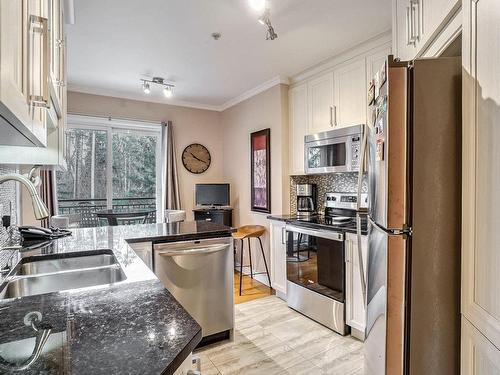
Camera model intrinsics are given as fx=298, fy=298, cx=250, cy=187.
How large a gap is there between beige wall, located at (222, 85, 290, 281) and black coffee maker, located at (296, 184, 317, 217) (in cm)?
18

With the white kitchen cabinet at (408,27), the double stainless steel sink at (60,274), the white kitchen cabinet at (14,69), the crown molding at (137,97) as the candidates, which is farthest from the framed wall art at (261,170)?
the white kitchen cabinet at (14,69)

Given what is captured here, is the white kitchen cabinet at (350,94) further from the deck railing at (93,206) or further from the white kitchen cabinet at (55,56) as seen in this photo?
the deck railing at (93,206)

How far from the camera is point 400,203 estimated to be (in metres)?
1.27

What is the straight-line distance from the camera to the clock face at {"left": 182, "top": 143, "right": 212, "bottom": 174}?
4.77m

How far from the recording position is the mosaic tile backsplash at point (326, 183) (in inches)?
125

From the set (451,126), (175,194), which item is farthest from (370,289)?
(175,194)


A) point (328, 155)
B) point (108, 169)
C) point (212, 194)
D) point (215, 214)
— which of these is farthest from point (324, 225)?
point (108, 169)

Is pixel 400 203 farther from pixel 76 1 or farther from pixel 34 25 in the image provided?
pixel 76 1

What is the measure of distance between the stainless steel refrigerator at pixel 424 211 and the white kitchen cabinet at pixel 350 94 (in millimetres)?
1555

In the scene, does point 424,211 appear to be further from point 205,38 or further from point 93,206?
point 93,206

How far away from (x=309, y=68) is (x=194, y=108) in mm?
2165

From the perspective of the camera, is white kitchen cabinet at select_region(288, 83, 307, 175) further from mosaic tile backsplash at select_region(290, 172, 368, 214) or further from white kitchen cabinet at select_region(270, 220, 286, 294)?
white kitchen cabinet at select_region(270, 220, 286, 294)

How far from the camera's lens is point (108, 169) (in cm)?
433

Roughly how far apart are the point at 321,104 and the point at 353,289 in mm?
1904
